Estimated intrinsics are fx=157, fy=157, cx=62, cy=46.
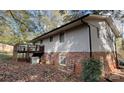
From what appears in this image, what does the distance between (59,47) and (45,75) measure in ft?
2.80

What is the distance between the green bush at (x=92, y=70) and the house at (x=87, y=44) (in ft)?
0.41

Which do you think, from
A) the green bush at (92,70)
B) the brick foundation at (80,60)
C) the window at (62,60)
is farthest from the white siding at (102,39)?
the window at (62,60)

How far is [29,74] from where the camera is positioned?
141 inches

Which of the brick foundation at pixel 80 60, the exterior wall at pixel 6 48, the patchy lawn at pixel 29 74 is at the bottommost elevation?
the patchy lawn at pixel 29 74

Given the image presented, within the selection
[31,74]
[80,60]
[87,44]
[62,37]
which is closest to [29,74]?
[31,74]

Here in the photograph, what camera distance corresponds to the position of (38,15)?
3.76 m

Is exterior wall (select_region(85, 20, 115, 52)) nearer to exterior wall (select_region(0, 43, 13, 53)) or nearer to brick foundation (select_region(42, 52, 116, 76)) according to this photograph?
brick foundation (select_region(42, 52, 116, 76))

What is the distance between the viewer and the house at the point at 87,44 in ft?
11.9

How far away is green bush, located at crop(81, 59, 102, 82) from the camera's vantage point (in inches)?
134

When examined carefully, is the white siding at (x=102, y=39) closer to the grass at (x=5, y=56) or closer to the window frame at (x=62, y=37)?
the window frame at (x=62, y=37)

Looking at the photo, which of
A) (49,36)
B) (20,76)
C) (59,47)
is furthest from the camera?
(49,36)

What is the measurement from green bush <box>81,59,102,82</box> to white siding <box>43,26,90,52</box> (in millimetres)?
330
